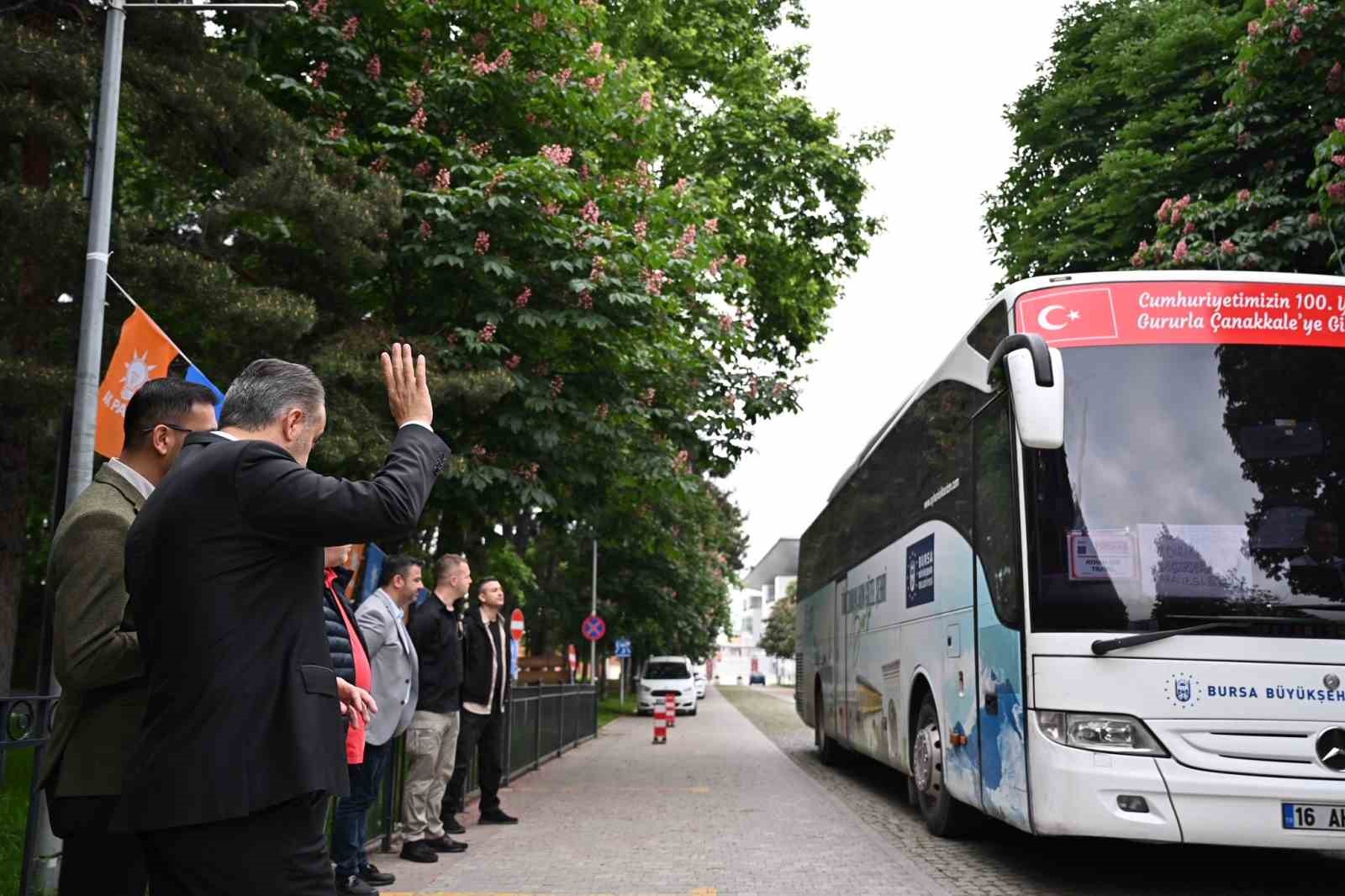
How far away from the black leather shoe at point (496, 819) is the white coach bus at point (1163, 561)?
4257mm

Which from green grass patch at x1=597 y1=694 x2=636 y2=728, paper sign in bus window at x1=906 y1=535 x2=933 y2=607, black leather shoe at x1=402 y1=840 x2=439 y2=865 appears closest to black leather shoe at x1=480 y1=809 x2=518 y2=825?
black leather shoe at x1=402 y1=840 x2=439 y2=865

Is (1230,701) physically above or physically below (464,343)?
below

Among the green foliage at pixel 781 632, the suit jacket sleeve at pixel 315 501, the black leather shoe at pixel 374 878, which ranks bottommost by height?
the black leather shoe at pixel 374 878

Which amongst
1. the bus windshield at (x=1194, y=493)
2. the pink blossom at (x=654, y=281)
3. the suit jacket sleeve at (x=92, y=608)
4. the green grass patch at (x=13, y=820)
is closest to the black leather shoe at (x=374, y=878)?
the green grass patch at (x=13, y=820)

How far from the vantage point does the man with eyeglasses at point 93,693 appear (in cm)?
371

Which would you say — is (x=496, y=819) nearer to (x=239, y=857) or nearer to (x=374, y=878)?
(x=374, y=878)

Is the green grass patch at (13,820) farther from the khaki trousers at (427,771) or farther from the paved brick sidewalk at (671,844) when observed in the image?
the khaki trousers at (427,771)

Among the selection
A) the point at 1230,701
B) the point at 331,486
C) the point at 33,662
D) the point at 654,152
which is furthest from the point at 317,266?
the point at 33,662

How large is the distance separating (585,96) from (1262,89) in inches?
281

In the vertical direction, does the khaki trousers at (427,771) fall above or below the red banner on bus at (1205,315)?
below

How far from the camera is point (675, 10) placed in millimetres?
24781

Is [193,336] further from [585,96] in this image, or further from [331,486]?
[331,486]

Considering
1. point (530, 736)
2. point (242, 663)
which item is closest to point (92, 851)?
point (242, 663)

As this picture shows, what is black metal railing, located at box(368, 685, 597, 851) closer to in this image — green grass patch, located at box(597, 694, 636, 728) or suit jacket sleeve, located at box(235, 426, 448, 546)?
suit jacket sleeve, located at box(235, 426, 448, 546)
